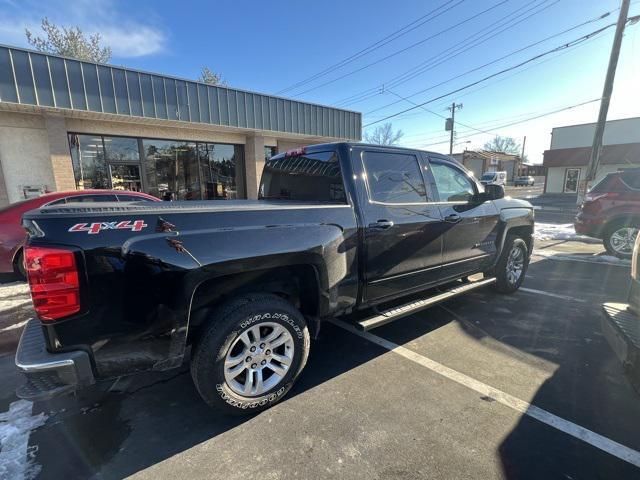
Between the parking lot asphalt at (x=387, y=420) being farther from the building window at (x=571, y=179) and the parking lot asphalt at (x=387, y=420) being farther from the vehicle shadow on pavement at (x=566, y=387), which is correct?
the building window at (x=571, y=179)

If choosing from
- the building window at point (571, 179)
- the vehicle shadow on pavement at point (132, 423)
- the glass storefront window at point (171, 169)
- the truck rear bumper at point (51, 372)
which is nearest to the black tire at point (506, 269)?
the vehicle shadow on pavement at point (132, 423)

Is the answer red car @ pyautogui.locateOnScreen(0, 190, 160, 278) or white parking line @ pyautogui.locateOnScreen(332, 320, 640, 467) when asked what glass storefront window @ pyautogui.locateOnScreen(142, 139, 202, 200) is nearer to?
red car @ pyautogui.locateOnScreen(0, 190, 160, 278)

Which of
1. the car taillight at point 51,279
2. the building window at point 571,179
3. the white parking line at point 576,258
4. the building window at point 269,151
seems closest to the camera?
the car taillight at point 51,279

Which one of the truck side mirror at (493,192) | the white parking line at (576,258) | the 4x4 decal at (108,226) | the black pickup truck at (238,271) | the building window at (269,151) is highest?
the building window at (269,151)

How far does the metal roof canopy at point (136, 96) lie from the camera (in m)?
8.38

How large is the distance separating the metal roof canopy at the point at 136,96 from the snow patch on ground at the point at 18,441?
9.26 meters

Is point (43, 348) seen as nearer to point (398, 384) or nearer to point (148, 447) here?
point (148, 447)

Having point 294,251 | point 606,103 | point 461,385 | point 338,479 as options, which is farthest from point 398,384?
point 606,103

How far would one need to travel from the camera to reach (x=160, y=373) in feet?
10.4

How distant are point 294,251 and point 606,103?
49.9 feet

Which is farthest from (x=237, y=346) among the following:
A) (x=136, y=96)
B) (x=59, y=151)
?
(x=59, y=151)

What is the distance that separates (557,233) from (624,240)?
3.86 m

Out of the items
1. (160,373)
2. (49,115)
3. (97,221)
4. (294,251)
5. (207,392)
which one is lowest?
(160,373)

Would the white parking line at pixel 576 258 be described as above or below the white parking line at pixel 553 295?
below
